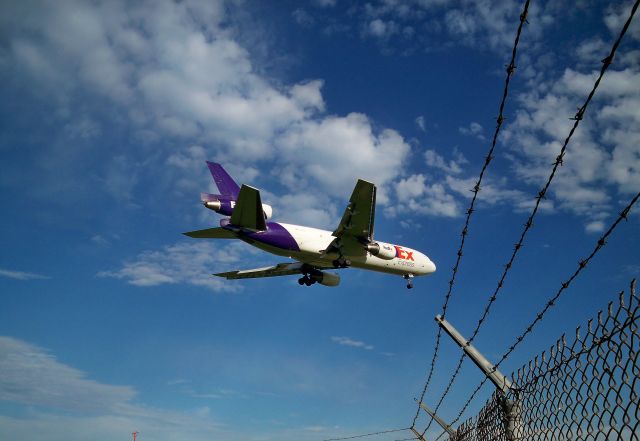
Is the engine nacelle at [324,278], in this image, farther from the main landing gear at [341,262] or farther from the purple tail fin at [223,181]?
the purple tail fin at [223,181]

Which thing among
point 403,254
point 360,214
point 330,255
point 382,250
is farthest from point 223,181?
point 403,254

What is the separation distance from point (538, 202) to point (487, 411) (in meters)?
3.43

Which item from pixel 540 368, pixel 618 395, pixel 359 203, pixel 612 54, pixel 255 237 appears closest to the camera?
pixel 612 54

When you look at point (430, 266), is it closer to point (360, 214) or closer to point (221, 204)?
point (360, 214)

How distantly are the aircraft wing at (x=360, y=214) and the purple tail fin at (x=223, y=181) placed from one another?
248 inches

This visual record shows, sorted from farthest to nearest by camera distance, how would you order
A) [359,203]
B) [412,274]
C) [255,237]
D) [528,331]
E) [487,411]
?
[412,274]
[255,237]
[359,203]
[487,411]
[528,331]

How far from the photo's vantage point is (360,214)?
22.8m

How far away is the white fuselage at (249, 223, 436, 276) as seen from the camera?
2541cm

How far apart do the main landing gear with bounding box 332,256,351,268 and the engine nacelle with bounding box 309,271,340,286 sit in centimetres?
318

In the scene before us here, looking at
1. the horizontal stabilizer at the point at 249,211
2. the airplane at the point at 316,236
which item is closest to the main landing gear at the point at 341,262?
the airplane at the point at 316,236

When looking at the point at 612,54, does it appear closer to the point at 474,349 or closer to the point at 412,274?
the point at 474,349

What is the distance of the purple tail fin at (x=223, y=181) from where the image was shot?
26484 mm

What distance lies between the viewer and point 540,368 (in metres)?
5.06

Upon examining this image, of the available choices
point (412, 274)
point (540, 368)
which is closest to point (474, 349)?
point (540, 368)
